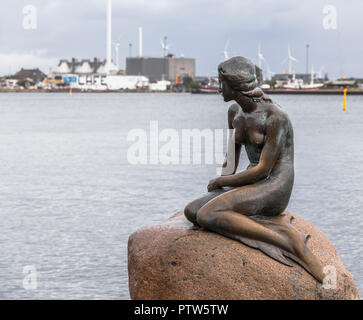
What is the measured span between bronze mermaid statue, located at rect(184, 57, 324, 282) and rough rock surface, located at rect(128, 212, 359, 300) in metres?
0.12

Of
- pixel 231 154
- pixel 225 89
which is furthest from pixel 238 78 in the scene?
pixel 231 154

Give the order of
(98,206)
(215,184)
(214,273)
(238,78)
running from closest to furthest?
(214,273), (238,78), (215,184), (98,206)

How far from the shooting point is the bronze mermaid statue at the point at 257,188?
916 cm

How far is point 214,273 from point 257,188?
1092 mm

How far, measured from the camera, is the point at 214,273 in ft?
29.4

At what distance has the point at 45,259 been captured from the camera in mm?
13469

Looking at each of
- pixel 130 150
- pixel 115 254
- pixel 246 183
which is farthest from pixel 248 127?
pixel 130 150

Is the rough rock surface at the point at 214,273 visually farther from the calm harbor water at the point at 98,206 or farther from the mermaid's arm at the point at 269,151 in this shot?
the calm harbor water at the point at 98,206

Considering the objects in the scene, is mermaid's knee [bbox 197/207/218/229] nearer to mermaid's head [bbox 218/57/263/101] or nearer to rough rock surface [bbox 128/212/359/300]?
rough rock surface [bbox 128/212/359/300]

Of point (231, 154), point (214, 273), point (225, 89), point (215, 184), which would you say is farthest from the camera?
point (231, 154)

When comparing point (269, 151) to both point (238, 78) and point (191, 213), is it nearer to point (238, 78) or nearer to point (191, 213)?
point (238, 78)

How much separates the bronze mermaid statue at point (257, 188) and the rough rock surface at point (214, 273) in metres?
0.12

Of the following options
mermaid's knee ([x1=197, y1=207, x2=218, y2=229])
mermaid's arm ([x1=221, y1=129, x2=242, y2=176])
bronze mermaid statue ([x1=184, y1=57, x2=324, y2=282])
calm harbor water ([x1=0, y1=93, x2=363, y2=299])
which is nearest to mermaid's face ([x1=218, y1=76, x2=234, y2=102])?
bronze mermaid statue ([x1=184, y1=57, x2=324, y2=282])
